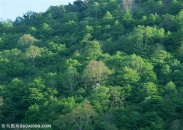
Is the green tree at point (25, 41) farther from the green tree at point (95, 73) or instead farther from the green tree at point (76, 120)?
the green tree at point (76, 120)

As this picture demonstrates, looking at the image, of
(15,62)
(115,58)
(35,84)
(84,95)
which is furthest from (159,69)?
(15,62)

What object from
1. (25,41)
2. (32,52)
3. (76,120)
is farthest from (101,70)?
(25,41)

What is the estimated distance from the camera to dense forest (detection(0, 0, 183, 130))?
32.2 metres

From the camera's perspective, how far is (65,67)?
41.2 metres

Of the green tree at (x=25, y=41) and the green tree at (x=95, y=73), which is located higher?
the green tree at (x=25, y=41)

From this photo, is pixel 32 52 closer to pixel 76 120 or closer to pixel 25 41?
pixel 25 41

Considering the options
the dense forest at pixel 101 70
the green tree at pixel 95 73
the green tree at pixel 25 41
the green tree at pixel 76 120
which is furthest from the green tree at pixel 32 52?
the green tree at pixel 76 120

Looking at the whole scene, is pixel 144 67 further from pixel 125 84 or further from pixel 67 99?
pixel 67 99

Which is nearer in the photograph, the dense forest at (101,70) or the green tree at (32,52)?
the dense forest at (101,70)

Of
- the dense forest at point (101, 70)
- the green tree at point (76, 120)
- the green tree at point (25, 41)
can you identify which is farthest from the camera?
the green tree at point (25, 41)

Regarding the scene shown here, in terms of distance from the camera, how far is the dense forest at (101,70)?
32219mm

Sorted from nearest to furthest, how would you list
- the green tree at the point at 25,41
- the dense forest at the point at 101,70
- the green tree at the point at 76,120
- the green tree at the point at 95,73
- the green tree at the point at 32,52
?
the green tree at the point at 76,120 → the dense forest at the point at 101,70 → the green tree at the point at 95,73 → the green tree at the point at 32,52 → the green tree at the point at 25,41

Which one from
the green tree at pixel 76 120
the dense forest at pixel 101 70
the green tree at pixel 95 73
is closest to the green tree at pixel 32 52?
the dense forest at pixel 101 70

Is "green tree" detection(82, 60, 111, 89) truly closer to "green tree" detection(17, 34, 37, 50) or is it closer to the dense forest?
the dense forest
